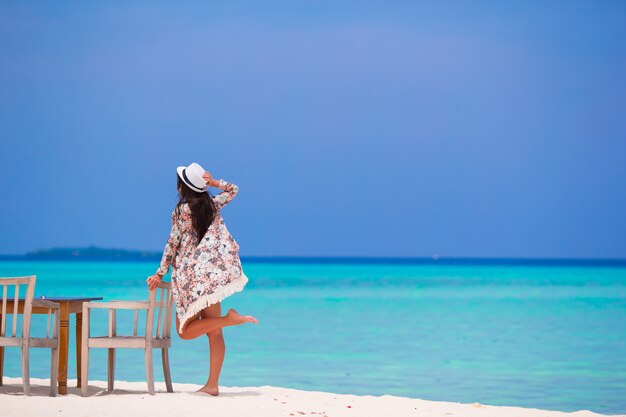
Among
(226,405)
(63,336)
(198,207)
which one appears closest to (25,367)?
(63,336)

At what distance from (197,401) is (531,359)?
6.82 meters

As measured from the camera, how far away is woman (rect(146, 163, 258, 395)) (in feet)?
20.0

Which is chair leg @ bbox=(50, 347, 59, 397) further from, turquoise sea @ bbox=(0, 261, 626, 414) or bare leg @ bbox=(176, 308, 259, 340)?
turquoise sea @ bbox=(0, 261, 626, 414)

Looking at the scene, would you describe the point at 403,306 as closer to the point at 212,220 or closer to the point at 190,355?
the point at 190,355

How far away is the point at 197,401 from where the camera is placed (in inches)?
234

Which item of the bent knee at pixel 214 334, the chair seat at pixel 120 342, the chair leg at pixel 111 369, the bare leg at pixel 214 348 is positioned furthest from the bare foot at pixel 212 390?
the chair leg at pixel 111 369

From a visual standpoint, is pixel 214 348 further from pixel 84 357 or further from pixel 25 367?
pixel 25 367

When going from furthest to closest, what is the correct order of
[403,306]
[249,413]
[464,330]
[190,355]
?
[403,306]
[464,330]
[190,355]
[249,413]

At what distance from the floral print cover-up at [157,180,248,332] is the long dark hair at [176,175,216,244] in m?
0.03

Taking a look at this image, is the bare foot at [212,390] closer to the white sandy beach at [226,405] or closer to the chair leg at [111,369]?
the white sandy beach at [226,405]

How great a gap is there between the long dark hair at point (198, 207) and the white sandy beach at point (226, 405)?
955mm

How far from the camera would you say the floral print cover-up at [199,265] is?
6082 mm

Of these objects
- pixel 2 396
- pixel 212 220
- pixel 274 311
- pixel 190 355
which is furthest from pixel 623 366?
pixel 274 311

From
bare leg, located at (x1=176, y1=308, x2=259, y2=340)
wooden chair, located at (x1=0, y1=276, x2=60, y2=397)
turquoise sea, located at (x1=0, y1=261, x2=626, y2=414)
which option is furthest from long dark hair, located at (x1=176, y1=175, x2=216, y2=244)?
turquoise sea, located at (x1=0, y1=261, x2=626, y2=414)
